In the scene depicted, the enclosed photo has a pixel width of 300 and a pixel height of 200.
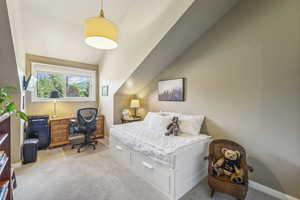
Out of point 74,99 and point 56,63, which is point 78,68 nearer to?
point 56,63

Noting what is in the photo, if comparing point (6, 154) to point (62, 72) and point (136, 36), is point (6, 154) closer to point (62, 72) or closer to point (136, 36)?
point (136, 36)

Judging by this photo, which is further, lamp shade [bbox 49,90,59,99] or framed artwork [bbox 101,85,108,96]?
framed artwork [bbox 101,85,108,96]

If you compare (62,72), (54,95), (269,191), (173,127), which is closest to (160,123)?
(173,127)

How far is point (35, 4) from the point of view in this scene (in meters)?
2.50

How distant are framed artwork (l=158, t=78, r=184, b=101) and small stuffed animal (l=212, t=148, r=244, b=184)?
144cm

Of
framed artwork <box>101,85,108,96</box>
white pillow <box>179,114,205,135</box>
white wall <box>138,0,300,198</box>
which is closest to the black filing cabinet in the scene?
framed artwork <box>101,85,108,96</box>

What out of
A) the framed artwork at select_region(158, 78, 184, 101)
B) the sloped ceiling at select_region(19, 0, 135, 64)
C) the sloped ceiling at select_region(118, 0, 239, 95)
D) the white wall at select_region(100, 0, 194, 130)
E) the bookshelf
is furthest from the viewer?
the framed artwork at select_region(158, 78, 184, 101)

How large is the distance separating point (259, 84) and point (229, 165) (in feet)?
4.23

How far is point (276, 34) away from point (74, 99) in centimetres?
484

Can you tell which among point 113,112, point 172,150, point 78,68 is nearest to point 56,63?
point 78,68

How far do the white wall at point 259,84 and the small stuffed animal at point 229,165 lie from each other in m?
0.44

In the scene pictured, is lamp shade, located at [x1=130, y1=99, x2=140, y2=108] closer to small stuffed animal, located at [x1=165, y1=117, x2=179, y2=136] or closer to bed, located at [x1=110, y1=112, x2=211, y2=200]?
bed, located at [x1=110, y1=112, x2=211, y2=200]

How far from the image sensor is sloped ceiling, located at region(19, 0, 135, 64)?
2.61 metres

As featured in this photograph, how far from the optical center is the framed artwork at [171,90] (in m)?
3.01
